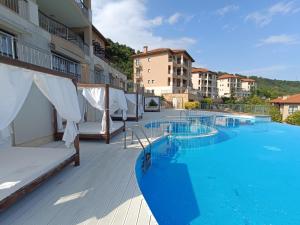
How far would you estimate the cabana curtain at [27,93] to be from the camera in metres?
2.70

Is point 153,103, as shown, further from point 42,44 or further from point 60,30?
point 42,44

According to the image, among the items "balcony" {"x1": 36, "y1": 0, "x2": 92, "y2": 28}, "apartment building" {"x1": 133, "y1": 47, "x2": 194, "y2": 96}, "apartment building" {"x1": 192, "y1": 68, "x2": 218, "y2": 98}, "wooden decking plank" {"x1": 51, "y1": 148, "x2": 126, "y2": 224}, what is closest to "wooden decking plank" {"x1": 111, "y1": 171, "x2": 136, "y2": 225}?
"wooden decking plank" {"x1": 51, "y1": 148, "x2": 126, "y2": 224}

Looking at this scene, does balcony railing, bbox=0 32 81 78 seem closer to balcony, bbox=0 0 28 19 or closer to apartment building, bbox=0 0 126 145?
apartment building, bbox=0 0 126 145

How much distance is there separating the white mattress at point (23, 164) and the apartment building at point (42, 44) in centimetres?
159

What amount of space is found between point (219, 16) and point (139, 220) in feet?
66.4

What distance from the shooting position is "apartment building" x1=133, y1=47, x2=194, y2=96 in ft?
116

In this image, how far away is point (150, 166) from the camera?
6.27 meters

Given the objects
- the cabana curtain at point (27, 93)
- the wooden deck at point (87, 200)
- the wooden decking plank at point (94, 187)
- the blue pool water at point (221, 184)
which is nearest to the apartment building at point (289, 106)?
the blue pool water at point (221, 184)

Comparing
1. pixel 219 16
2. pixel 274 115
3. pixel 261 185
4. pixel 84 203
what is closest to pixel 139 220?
pixel 84 203

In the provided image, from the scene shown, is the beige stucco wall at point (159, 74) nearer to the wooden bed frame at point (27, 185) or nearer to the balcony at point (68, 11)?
the balcony at point (68, 11)

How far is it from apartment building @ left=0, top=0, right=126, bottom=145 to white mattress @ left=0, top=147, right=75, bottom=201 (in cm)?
159

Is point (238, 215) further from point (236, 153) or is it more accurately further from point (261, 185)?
point (236, 153)

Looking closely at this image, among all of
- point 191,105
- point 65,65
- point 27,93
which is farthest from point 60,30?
point 191,105

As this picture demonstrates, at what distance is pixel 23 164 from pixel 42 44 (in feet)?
24.0
